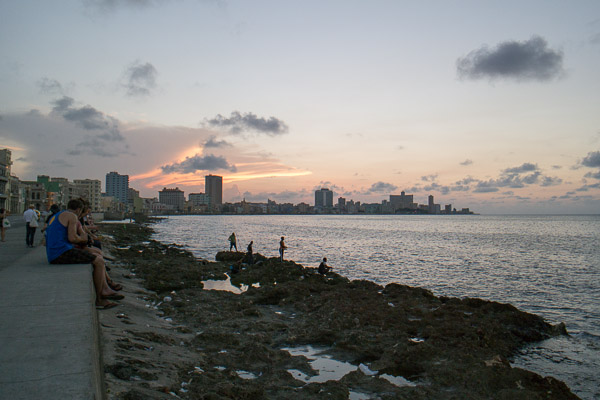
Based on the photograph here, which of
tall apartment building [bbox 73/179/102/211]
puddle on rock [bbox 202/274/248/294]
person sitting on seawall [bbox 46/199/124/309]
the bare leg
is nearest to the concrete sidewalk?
the bare leg

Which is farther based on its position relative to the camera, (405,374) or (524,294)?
(524,294)

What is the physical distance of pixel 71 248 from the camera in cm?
912

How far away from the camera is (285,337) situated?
11406 mm

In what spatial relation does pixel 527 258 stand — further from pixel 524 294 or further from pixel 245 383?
pixel 245 383

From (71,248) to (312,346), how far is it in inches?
270

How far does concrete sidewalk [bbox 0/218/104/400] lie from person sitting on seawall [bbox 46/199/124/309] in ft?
2.00

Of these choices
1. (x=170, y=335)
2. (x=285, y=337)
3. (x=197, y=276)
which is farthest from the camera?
(x=197, y=276)

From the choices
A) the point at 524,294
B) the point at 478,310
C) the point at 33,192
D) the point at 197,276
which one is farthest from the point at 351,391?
the point at 33,192

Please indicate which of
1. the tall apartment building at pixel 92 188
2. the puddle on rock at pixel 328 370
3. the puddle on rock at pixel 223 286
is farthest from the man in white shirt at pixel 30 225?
the tall apartment building at pixel 92 188

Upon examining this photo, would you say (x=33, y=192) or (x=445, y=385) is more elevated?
(x=33, y=192)

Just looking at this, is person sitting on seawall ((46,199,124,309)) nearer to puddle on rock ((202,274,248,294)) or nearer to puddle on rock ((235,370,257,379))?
puddle on rock ((235,370,257,379))

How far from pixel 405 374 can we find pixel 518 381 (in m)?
2.46

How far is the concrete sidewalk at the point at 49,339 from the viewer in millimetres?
3326

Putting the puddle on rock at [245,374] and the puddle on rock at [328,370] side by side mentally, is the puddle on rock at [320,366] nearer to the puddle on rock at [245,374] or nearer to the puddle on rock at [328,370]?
the puddle on rock at [328,370]
